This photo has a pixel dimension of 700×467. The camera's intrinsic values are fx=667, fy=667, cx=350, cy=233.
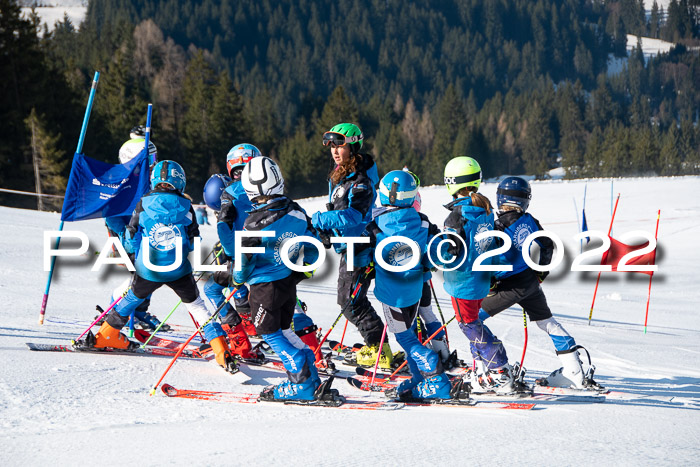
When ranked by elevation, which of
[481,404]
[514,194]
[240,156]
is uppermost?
[240,156]

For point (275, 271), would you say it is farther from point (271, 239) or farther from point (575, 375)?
point (575, 375)

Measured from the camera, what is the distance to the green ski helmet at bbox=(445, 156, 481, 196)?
557 centimetres

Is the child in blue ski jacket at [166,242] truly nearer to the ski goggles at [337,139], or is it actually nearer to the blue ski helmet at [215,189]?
the blue ski helmet at [215,189]

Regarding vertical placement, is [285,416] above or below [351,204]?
below

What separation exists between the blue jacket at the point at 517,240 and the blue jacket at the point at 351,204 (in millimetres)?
1120

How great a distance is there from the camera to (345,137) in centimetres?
589

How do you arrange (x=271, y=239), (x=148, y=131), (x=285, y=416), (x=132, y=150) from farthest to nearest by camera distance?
(x=132, y=150) → (x=148, y=131) → (x=271, y=239) → (x=285, y=416)

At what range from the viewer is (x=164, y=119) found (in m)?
63.3

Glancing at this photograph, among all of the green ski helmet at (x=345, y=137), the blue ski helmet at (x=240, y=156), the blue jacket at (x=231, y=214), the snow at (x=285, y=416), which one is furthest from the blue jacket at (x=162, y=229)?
the green ski helmet at (x=345, y=137)

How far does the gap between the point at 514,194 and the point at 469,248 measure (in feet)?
2.42

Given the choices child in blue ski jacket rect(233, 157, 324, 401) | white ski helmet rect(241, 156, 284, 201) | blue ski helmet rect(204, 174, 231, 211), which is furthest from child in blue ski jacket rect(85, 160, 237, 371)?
white ski helmet rect(241, 156, 284, 201)

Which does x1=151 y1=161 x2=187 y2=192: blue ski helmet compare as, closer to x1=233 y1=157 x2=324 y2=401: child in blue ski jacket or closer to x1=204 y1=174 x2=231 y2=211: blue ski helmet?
x1=204 y1=174 x2=231 y2=211: blue ski helmet

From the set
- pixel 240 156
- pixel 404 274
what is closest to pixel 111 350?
pixel 240 156

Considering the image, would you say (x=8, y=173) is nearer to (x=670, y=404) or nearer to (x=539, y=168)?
(x=670, y=404)
